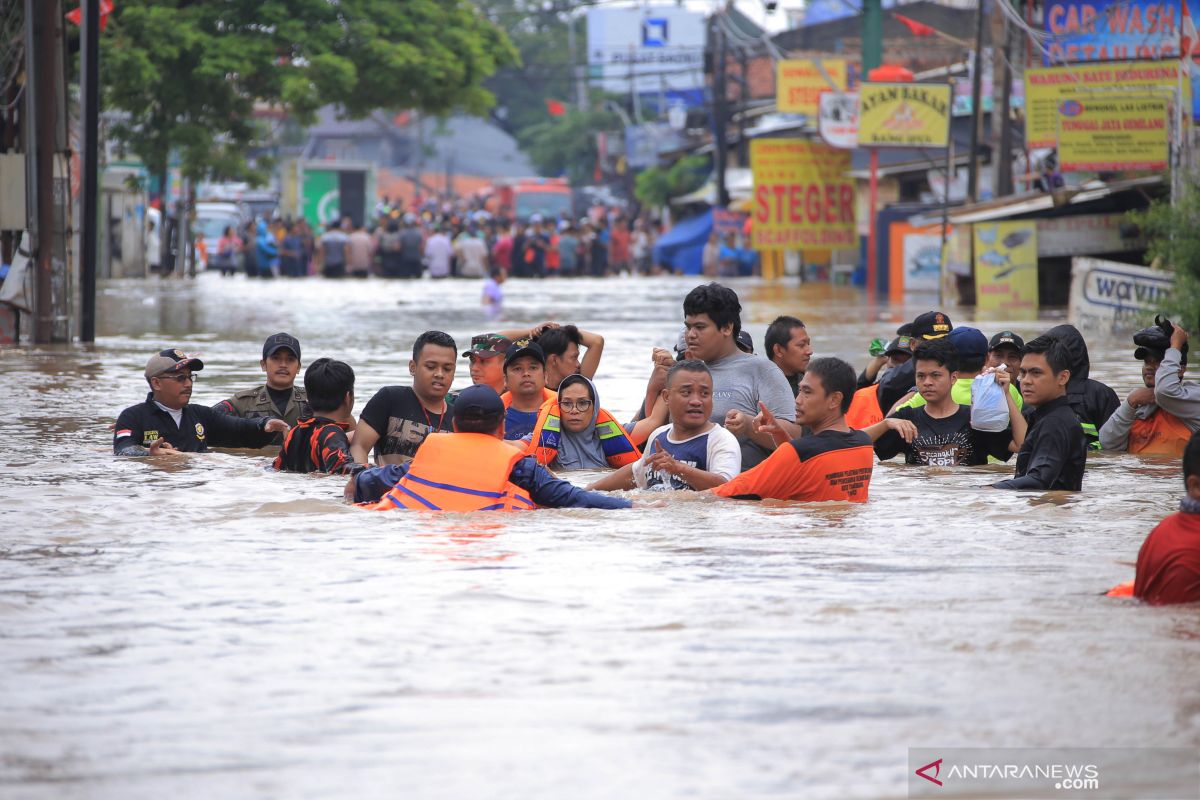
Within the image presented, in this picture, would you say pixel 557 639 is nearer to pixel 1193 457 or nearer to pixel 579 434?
pixel 1193 457

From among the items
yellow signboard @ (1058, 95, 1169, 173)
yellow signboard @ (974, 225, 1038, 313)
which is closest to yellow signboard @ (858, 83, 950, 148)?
yellow signboard @ (974, 225, 1038, 313)

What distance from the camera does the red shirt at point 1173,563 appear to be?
636 cm

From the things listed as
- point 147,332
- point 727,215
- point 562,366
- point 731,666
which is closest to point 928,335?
point 562,366

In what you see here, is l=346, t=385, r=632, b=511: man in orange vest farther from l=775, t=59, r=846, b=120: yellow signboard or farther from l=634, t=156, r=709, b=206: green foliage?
l=634, t=156, r=709, b=206: green foliage

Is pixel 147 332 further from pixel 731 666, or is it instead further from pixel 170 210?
pixel 170 210

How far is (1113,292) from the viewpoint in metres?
23.4

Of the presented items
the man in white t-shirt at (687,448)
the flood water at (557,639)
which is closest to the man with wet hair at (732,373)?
the man in white t-shirt at (687,448)

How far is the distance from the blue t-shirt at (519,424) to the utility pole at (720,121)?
145ft

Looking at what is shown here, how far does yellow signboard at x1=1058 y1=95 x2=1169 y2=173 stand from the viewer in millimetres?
23859

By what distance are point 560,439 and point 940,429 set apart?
2.16 meters

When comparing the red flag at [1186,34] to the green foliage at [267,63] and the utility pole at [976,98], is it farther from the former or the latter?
the green foliage at [267,63]

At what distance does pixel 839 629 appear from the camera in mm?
6211

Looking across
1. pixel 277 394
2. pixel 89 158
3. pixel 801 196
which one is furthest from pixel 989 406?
pixel 801 196

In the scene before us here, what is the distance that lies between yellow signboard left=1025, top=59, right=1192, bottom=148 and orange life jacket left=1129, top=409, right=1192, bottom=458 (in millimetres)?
13320
